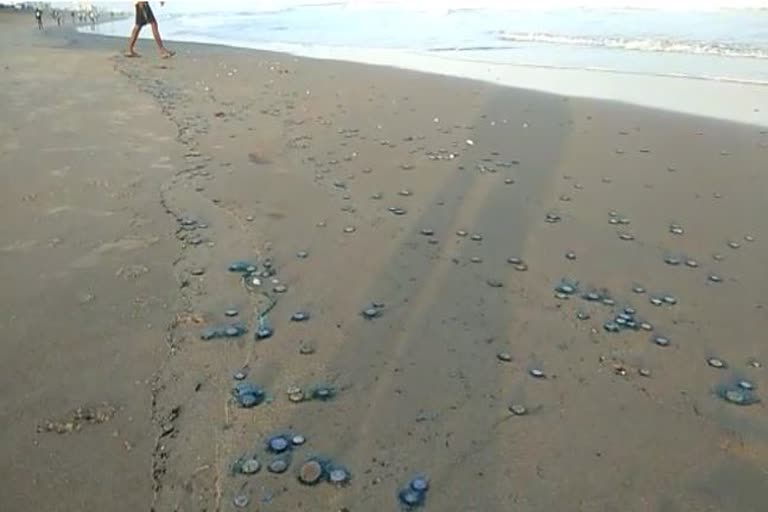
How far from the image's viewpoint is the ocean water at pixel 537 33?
49.3ft

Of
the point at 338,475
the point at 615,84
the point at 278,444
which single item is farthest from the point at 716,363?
the point at 615,84

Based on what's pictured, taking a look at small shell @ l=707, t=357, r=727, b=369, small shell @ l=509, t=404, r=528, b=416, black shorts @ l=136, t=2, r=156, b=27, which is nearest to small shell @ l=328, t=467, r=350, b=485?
small shell @ l=509, t=404, r=528, b=416

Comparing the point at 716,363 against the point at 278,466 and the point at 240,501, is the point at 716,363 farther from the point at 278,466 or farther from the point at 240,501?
the point at 240,501

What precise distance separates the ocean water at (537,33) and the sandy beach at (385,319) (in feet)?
26.9

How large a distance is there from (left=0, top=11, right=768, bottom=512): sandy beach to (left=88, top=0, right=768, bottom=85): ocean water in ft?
26.9

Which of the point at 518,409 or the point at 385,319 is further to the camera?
the point at 385,319

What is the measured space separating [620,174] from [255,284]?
4258 mm

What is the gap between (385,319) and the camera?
374 centimetres

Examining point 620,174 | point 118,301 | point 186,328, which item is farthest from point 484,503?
point 620,174

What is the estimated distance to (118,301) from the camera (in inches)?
149

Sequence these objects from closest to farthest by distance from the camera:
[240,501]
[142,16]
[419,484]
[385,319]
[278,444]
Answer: [240,501], [419,484], [278,444], [385,319], [142,16]

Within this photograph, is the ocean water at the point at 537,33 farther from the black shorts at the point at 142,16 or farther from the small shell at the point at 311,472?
the small shell at the point at 311,472

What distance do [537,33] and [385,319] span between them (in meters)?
19.0

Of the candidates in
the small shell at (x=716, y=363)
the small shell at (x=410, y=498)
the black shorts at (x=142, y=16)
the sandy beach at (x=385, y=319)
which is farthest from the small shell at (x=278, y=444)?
the black shorts at (x=142, y=16)
